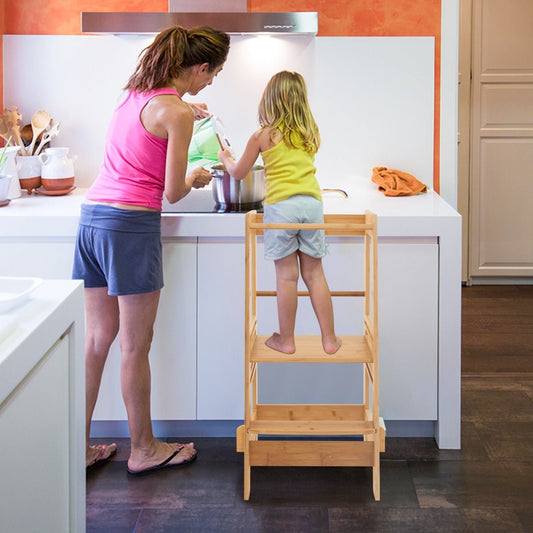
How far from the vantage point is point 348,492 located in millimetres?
2586

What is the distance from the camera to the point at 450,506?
248 cm

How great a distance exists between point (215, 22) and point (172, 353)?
1.21 metres

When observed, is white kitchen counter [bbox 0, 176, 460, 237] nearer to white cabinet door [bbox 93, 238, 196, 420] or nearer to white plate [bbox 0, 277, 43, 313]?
white cabinet door [bbox 93, 238, 196, 420]

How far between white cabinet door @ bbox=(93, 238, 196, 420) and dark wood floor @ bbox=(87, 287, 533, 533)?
149 millimetres

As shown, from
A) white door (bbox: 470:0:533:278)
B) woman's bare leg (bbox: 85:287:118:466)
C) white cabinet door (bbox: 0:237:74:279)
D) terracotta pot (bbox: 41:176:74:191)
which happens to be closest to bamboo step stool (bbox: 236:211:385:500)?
woman's bare leg (bbox: 85:287:118:466)

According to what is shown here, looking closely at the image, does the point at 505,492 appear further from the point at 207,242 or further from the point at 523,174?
the point at 523,174

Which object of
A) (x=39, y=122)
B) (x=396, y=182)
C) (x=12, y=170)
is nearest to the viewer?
(x=12, y=170)

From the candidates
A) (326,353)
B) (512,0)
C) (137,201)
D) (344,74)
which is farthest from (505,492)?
(512,0)

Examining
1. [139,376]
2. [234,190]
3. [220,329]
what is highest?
[234,190]

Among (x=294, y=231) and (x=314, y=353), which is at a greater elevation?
(x=294, y=231)

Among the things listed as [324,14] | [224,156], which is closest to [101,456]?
[224,156]

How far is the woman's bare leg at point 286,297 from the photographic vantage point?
102 inches

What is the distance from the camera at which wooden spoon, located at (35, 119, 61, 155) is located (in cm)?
344

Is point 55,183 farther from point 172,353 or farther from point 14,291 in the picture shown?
point 14,291
